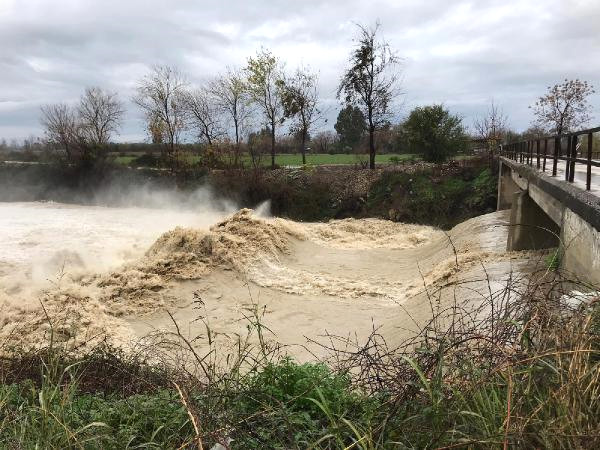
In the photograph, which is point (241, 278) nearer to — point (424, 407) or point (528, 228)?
point (528, 228)

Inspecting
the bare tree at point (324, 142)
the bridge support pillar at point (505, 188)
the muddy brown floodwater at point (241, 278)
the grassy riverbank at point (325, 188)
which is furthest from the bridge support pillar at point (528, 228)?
the bare tree at point (324, 142)

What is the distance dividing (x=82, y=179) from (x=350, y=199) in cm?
2222

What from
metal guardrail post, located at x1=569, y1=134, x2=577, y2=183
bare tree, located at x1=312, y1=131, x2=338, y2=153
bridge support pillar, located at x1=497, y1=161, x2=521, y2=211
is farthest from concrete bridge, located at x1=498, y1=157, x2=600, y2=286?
bare tree, located at x1=312, y1=131, x2=338, y2=153

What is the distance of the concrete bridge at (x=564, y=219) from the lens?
7.19 m

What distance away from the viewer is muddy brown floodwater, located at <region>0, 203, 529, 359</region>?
12.1m

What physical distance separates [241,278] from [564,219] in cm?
972

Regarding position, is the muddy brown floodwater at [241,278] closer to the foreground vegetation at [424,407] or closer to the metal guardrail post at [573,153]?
the metal guardrail post at [573,153]

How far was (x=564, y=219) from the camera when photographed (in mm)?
9102

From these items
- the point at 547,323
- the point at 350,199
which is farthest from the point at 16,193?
the point at 547,323

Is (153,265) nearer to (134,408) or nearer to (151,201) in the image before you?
(134,408)

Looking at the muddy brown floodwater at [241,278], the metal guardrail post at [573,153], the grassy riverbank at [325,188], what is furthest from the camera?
the grassy riverbank at [325,188]

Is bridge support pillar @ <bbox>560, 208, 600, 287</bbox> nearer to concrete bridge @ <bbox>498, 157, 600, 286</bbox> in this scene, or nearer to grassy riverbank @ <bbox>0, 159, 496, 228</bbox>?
concrete bridge @ <bbox>498, 157, 600, 286</bbox>

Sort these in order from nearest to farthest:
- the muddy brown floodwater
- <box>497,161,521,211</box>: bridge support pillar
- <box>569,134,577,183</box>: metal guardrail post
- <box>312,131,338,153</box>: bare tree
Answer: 1. <box>569,134,577,183</box>: metal guardrail post
2. the muddy brown floodwater
3. <box>497,161,521,211</box>: bridge support pillar
4. <box>312,131,338,153</box>: bare tree

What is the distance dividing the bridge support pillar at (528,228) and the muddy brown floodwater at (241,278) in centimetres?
53
